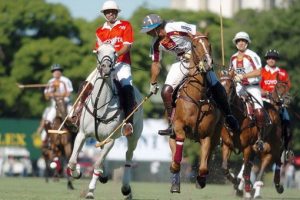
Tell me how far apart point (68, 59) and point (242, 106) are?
51337 mm

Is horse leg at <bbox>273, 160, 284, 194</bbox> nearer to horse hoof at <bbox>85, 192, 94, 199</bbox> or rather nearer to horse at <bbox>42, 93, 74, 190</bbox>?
horse at <bbox>42, 93, 74, 190</bbox>

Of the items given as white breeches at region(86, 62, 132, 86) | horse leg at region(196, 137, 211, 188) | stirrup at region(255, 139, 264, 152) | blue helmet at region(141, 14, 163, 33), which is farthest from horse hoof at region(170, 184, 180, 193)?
stirrup at region(255, 139, 264, 152)

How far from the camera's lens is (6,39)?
254 feet

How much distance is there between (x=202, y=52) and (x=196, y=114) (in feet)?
3.37

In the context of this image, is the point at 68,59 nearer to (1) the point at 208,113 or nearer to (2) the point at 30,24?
(2) the point at 30,24

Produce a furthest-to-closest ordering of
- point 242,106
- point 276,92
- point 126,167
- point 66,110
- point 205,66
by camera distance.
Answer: point 66,110
point 276,92
point 242,106
point 126,167
point 205,66

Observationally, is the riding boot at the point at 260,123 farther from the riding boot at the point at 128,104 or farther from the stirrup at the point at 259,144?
the riding boot at the point at 128,104

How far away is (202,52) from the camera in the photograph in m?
21.2

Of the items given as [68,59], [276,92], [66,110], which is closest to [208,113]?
[276,92]

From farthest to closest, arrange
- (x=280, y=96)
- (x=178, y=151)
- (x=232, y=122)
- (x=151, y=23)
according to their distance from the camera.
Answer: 1. (x=280, y=96)
2. (x=232, y=122)
3. (x=151, y=23)
4. (x=178, y=151)

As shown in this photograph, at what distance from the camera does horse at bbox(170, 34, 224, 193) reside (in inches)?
837

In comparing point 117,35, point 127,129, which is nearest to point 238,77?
point 117,35

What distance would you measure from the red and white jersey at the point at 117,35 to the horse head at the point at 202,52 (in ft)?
6.02

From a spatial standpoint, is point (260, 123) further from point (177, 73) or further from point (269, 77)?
point (177, 73)
